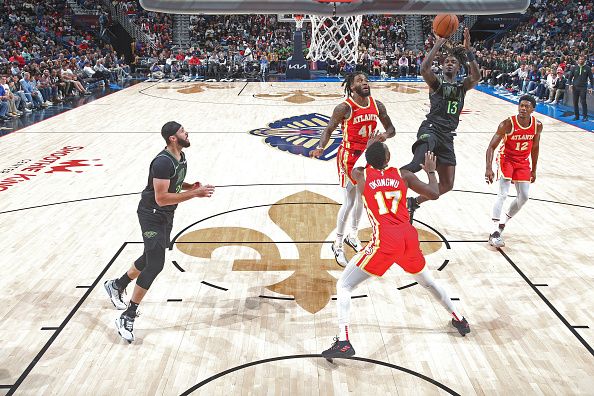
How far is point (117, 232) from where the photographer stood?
22.1ft

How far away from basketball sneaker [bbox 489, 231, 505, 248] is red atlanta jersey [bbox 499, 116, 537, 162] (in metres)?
0.84

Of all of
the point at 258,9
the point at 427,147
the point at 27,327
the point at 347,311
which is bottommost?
the point at 27,327

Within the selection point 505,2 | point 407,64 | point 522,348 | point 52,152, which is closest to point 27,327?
point 522,348

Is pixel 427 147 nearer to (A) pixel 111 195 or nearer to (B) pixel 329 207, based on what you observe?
(B) pixel 329 207

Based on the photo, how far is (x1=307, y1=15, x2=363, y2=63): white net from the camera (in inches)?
584

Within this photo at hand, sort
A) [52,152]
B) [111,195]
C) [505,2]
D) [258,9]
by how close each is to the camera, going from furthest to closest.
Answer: [52,152]
[111,195]
[505,2]
[258,9]

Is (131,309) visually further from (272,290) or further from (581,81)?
(581,81)

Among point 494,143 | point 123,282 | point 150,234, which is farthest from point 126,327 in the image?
point 494,143

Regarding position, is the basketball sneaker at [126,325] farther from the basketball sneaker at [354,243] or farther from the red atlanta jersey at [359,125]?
the red atlanta jersey at [359,125]

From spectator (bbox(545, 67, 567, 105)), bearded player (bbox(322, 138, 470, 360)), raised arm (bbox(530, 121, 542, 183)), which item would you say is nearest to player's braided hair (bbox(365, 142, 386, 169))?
bearded player (bbox(322, 138, 470, 360))

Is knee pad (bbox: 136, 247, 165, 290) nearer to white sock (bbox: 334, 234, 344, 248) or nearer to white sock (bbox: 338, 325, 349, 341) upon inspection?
white sock (bbox: 338, 325, 349, 341)

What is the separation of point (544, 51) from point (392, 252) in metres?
22.4

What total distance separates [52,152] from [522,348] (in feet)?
30.5

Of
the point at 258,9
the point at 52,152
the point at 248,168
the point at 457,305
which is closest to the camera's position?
the point at 457,305
